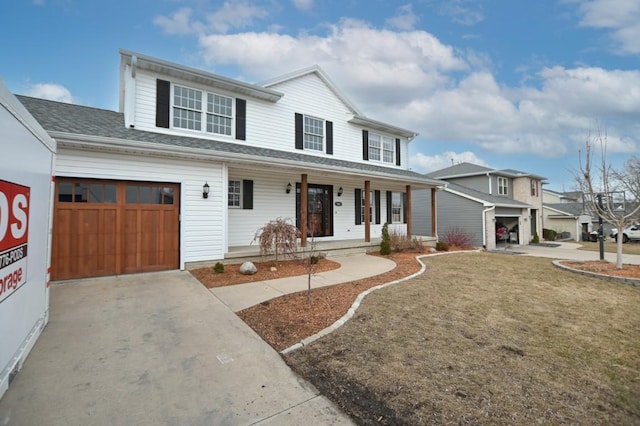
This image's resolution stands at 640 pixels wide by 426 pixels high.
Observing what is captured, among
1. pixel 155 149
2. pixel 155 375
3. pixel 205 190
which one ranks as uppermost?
pixel 155 149

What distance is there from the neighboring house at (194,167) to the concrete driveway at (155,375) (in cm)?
254

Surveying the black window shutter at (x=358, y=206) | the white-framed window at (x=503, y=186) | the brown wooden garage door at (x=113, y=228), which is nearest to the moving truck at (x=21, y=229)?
the brown wooden garage door at (x=113, y=228)

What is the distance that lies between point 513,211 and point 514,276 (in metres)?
13.5

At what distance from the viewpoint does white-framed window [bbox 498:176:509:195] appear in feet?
71.8

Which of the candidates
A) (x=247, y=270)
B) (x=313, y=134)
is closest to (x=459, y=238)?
(x=313, y=134)

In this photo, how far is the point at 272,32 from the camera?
12594 millimetres

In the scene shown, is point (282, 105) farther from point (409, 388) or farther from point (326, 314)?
point (409, 388)

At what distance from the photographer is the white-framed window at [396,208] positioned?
1487 cm

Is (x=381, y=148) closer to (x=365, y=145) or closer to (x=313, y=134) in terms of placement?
(x=365, y=145)

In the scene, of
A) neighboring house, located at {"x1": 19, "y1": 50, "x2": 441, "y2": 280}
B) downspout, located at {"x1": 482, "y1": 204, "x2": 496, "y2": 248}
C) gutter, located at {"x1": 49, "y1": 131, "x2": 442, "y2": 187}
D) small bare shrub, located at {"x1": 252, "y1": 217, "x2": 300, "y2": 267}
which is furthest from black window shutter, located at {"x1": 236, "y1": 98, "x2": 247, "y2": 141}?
downspout, located at {"x1": 482, "y1": 204, "x2": 496, "y2": 248}

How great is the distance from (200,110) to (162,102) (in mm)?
1137

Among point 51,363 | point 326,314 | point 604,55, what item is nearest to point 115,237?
point 51,363

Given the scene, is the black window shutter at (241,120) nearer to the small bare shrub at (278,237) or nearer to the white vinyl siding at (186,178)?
the white vinyl siding at (186,178)

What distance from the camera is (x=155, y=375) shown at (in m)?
2.93
